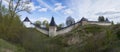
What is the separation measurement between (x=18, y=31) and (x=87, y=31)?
73.8 ft

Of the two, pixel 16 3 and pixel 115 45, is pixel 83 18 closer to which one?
pixel 16 3

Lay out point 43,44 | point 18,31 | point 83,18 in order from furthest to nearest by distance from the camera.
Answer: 1. point 83,18
2. point 18,31
3. point 43,44

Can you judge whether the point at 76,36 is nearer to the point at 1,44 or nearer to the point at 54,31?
the point at 54,31

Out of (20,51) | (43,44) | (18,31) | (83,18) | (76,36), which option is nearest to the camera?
(20,51)

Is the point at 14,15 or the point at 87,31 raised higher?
the point at 14,15

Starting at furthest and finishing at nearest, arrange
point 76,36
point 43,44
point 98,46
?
point 76,36
point 43,44
point 98,46

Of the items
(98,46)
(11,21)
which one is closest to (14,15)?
(11,21)

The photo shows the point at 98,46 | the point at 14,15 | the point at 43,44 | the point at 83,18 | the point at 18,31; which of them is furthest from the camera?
the point at 83,18

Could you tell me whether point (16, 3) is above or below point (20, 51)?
above

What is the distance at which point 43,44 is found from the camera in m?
29.8

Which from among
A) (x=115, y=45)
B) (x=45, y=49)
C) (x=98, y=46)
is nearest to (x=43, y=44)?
(x=45, y=49)

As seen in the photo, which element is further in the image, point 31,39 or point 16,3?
point 16,3

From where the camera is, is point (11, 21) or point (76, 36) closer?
point (11, 21)

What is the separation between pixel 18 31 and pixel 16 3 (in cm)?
500
